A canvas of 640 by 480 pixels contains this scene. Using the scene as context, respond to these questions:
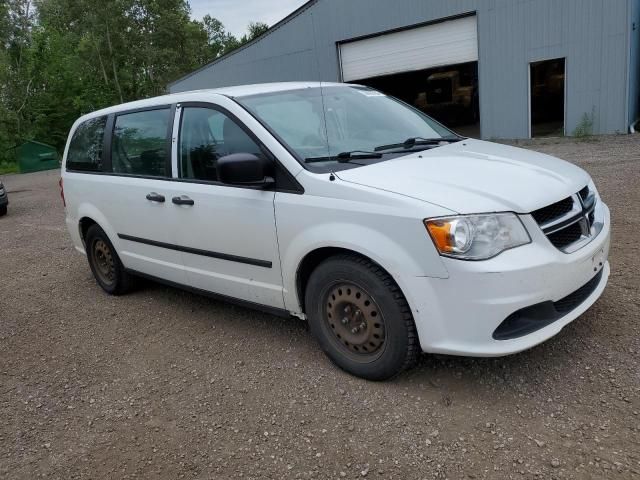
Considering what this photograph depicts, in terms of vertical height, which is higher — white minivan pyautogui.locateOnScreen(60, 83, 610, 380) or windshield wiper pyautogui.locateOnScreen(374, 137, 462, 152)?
windshield wiper pyautogui.locateOnScreen(374, 137, 462, 152)

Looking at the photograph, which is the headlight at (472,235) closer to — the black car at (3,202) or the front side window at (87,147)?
the front side window at (87,147)

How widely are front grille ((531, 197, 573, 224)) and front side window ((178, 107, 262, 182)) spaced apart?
5.86 feet

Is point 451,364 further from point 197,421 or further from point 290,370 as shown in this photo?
point 197,421

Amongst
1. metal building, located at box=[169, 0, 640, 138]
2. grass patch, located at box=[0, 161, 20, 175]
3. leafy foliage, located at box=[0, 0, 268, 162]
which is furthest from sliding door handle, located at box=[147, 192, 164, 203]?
leafy foliage, located at box=[0, 0, 268, 162]

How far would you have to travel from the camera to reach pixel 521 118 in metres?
15.5

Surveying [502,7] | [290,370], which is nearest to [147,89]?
[502,7]

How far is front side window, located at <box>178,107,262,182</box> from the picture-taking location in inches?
147

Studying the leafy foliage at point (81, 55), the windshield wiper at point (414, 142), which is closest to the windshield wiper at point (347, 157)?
the windshield wiper at point (414, 142)

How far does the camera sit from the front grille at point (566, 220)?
9.65 ft

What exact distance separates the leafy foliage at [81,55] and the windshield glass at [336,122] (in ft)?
107

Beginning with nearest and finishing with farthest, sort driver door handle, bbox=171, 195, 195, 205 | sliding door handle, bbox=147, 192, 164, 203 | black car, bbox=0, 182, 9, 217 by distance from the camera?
driver door handle, bbox=171, 195, 195, 205
sliding door handle, bbox=147, 192, 164, 203
black car, bbox=0, 182, 9, 217

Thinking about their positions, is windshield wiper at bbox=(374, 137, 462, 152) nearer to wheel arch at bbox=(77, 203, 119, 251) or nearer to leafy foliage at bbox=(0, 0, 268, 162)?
wheel arch at bbox=(77, 203, 119, 251)

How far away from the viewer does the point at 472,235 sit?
9.04 ft

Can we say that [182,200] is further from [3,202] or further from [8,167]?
[8,167]
